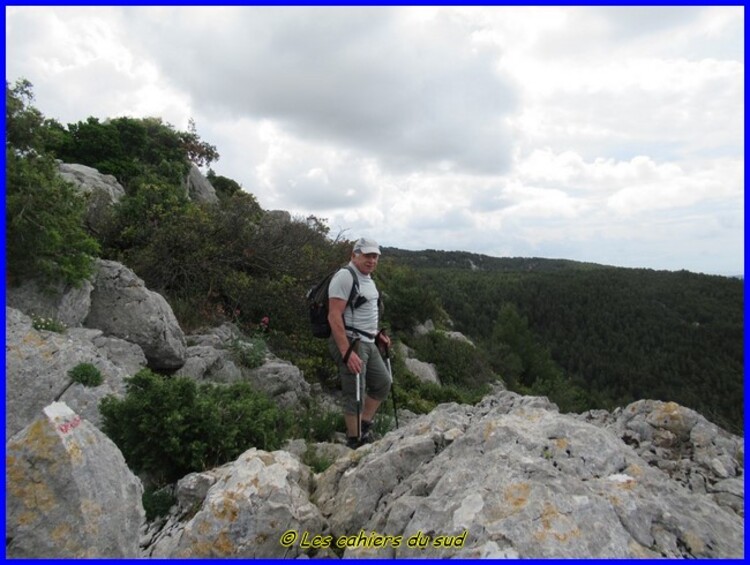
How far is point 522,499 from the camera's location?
2.69 m

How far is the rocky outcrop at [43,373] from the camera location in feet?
14.8

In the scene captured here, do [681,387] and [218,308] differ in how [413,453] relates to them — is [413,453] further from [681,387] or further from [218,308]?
[681,387]

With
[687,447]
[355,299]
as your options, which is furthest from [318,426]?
[687,447]

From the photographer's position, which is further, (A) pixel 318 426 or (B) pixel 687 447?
(A) pixel 318 426

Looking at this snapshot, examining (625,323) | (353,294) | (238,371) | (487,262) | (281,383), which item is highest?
(487,262)

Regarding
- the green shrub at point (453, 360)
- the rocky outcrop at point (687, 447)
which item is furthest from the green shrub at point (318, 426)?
the green shrub at point (453, 360)

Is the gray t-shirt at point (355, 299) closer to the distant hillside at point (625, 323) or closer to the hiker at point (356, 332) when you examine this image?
the hiker at point (356, 332)

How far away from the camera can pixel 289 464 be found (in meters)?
3.66

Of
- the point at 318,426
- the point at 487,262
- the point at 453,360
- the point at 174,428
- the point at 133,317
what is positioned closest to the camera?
the point at 174,428

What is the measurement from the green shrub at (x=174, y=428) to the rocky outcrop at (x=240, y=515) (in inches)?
25.3

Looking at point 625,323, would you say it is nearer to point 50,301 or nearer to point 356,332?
Answer: point 356,332

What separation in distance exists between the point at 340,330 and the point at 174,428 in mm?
1913

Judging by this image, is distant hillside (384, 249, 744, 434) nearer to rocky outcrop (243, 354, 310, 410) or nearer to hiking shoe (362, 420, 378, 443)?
rocky outcrop (243, 354, 310, 410)

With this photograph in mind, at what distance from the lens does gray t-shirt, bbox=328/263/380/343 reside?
5.17m
